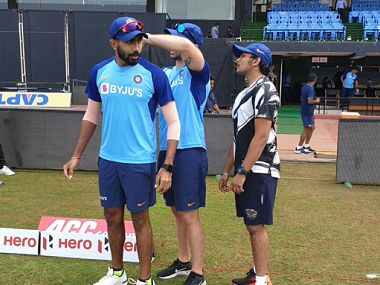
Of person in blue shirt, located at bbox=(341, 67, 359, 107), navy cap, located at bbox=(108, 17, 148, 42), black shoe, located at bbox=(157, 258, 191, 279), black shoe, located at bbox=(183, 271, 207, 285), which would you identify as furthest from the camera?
person in blue shirt, located at bbox=(341, 67, 359, 107)

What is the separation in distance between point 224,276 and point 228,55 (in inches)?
664

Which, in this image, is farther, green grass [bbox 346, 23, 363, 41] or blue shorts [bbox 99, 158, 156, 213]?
green grass [bbox 346, 23, 363, 41]

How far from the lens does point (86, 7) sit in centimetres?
2845

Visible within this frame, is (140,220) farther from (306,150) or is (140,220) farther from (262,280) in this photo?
(306,150)

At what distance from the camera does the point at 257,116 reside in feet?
11.2

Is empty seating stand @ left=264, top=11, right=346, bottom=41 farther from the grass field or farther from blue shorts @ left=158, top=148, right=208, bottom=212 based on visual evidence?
blue shorts @ left=158, top=148, right=208, bottom=212

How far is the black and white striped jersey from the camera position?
343 centimetres

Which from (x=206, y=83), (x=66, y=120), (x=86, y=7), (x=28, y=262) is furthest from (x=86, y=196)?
(x=86, y=7)

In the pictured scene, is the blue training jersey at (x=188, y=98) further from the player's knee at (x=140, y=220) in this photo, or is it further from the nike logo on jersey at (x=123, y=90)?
the player's knee at (x=140, y=220)

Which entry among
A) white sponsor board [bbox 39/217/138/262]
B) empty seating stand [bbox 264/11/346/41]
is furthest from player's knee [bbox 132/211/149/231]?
empty seating stand [bbox 264/11/346/41]

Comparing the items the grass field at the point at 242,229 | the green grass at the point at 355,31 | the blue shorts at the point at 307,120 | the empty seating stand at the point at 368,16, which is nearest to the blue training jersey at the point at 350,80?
Result: the empty seating stand at the point at 368,16

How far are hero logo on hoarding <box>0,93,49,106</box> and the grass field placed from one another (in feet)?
24.3

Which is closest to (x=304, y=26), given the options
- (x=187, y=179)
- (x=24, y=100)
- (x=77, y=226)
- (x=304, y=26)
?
(x=304, y=26)

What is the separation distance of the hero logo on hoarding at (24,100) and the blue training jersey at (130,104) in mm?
12093
